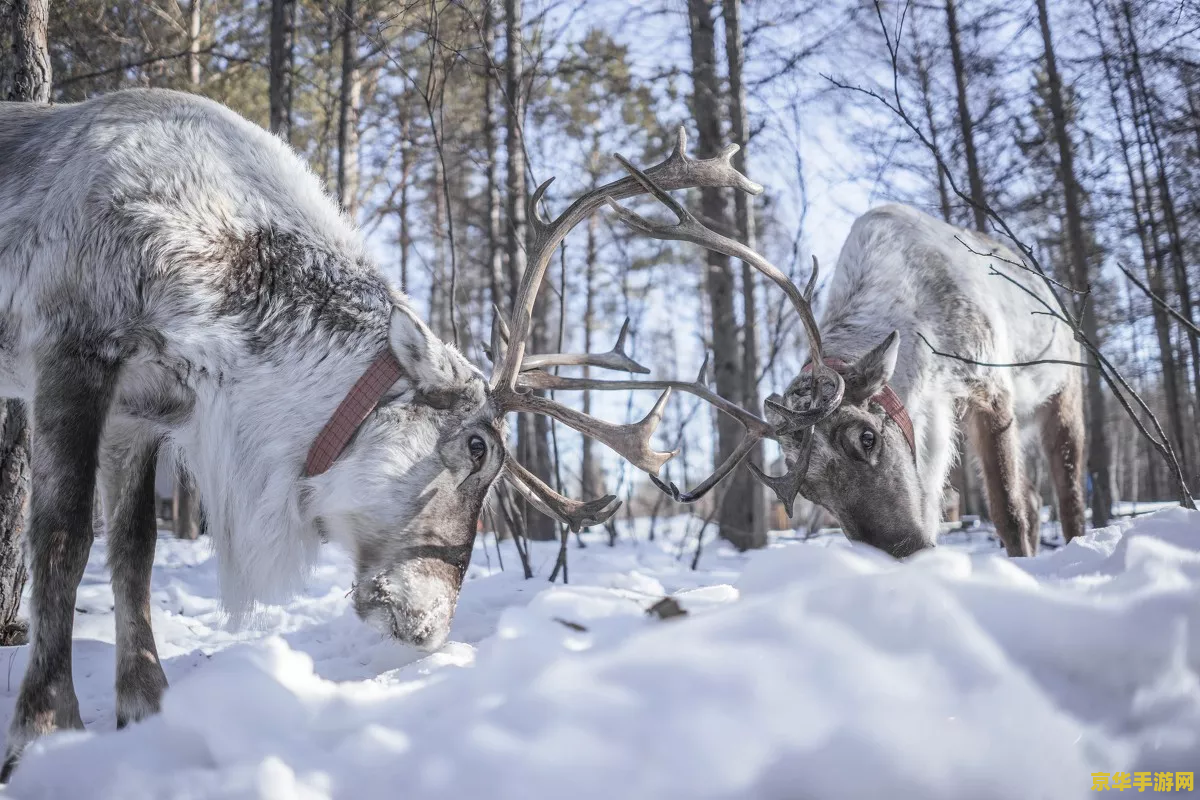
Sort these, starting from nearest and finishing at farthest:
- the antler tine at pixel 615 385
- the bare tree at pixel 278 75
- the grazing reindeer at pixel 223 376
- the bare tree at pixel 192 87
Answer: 1. the grazing reindeer at pixel 223 376
2. the antler tine at pixel 615 385
3. the bare tree at pixel 278 75
4. the bare tree at pixel 192 87

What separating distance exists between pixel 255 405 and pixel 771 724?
2.04m

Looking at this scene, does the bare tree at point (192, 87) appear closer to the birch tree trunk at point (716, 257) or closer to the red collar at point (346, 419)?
the birch tree trunk at point (716, 257)

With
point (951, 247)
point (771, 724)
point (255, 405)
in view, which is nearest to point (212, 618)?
point (255, 405)

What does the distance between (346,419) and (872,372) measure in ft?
7.69

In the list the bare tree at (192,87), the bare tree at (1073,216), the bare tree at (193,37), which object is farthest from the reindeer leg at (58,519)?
the bare tree at (1073,216)

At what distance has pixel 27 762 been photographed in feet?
4.91

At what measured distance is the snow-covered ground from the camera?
1.15 meters

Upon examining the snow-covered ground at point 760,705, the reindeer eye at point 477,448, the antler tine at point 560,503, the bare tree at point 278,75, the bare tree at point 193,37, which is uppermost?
the bare tree at point 193,37

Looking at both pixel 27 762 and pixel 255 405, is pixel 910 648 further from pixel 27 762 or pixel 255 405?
pixel 255 405

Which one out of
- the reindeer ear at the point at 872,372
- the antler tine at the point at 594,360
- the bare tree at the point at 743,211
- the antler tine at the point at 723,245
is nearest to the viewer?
the antler tine at the point at 723,245

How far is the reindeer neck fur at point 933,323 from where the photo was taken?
4.28m

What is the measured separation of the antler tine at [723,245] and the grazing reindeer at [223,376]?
0.05m

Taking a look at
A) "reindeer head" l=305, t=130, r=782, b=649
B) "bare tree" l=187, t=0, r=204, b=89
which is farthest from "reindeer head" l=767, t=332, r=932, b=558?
"bare tree" l=187, t=0, r=204, b=89

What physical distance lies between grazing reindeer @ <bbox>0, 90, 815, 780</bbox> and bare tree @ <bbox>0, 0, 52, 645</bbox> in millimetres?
848
